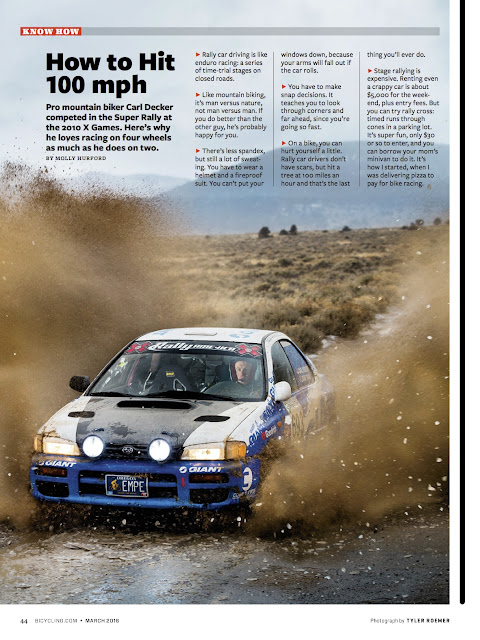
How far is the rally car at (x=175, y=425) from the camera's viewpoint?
524 cm

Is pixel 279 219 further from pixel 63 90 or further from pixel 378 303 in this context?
pixel 63 90

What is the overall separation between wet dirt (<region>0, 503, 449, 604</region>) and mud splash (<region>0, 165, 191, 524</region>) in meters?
2.45

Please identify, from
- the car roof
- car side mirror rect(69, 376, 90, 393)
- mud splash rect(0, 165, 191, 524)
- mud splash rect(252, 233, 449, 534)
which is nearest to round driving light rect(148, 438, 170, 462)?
mud splash rect(252, 233, 449, 534)

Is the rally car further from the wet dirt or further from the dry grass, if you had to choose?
the dry grass

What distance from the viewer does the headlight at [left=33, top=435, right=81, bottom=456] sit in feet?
17.9

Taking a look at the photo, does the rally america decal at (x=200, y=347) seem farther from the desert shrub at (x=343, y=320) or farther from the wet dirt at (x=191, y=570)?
the desert shrub at (x=343, y=320)

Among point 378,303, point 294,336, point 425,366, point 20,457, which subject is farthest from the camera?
point 378,303

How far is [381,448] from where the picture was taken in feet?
23.1

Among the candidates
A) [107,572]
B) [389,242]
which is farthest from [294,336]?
[107,572]

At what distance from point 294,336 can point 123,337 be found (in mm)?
2885

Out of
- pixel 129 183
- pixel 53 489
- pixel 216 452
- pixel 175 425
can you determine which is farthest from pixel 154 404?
pixel 129 183

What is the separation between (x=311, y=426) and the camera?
653 cm

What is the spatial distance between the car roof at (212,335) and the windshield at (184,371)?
0.08 m

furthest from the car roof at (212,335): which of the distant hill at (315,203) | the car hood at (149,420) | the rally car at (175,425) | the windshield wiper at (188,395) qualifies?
the distant hill at (315,203)
